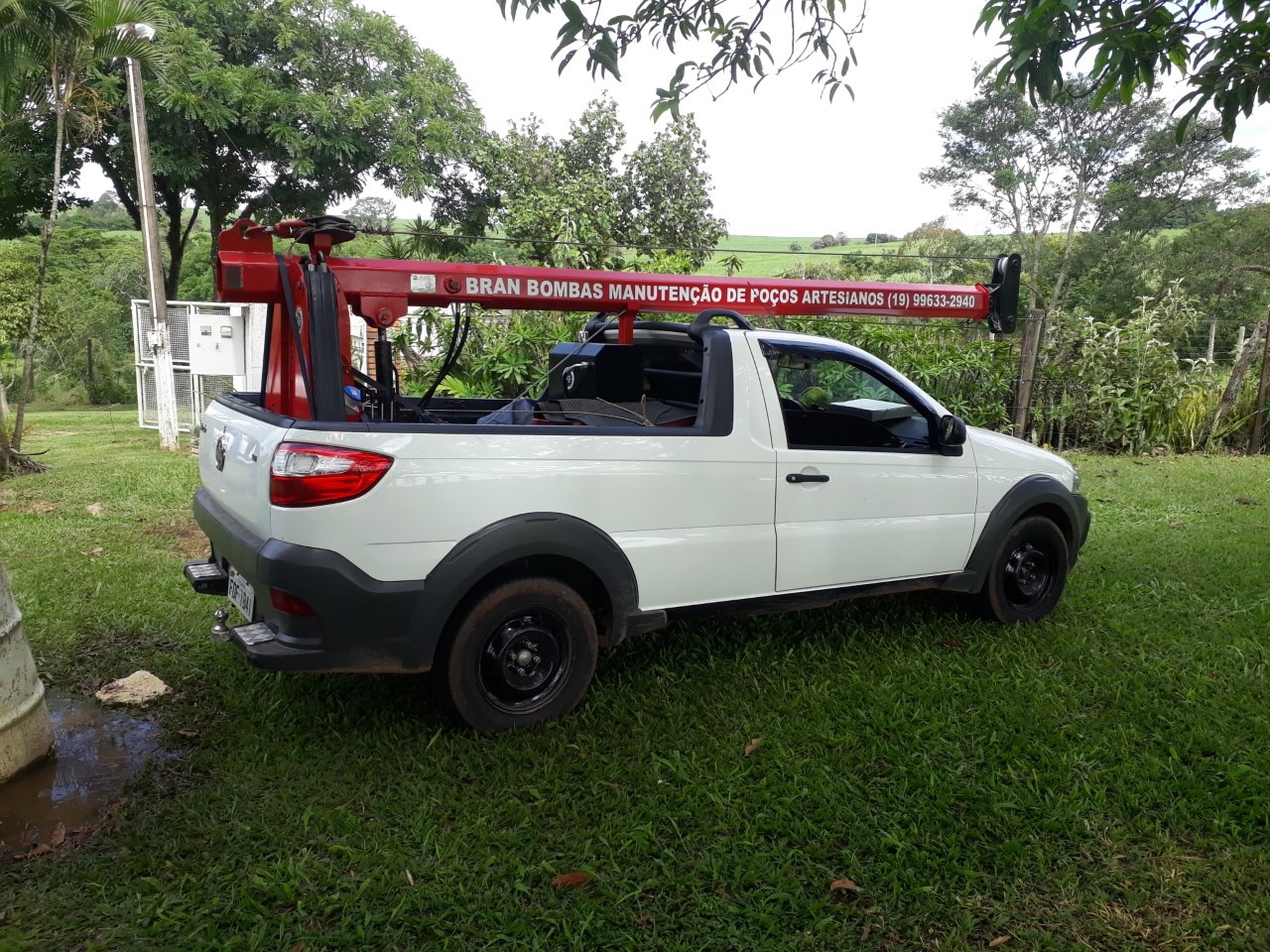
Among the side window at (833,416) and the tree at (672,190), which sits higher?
the tree at (672,190)

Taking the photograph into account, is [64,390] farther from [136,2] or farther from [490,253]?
[136,2]

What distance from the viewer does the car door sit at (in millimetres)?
4141

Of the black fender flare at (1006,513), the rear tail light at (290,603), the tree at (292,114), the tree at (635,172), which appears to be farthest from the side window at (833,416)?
the tree at (635,172)

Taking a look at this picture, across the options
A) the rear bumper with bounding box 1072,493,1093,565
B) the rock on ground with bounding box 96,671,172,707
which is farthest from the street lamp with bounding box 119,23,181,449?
the rear bumper with bounding box 1072,493,1093,565

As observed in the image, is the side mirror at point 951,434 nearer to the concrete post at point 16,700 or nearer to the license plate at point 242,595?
the license plate at point 242,595

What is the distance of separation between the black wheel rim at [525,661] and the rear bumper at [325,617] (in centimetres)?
32

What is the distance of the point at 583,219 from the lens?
46.0 ft

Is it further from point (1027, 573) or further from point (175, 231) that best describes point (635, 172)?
point (1027, 573)

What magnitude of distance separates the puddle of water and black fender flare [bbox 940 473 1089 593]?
151 inches

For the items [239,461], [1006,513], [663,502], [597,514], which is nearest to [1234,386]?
[1006,513]

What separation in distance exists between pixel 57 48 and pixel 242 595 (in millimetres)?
8768

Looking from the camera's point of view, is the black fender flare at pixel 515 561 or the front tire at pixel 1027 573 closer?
the black fender flare at pixel 515 561

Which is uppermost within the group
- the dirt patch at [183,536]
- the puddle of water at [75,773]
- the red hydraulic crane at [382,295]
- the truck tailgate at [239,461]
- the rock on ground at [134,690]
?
the red hydraulic crane at [382,295]

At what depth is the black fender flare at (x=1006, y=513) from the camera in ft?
15.6
